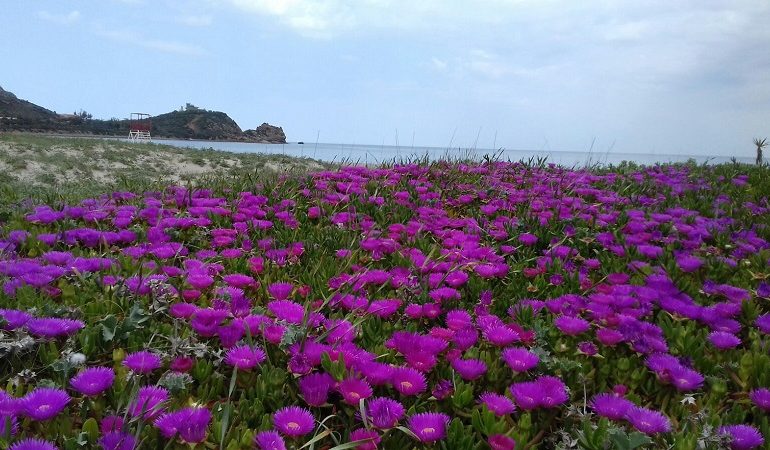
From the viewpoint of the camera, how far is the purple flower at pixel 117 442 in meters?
1.15

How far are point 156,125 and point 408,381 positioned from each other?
85315 millimetres

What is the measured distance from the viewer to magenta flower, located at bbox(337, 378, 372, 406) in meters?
1.38

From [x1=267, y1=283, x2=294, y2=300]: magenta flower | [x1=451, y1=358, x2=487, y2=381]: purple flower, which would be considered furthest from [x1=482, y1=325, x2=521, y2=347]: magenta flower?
[x1=267, y1=283, x2=294, y2=300]: magenta flower

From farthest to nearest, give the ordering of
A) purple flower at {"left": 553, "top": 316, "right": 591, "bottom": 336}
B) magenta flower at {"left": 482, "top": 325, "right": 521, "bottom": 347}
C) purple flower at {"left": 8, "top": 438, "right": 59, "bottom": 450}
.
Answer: purple flower at {"left": 553, "top": 316, "right": 591, "bottom": 336} → magenta flower at {"left": 482, "top": 325, "right": 521, "bottom": 347} → purple flower at {"left": 8, "top": 438, "right": 59, "bottom": 450}

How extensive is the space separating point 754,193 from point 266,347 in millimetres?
5291

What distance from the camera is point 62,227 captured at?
3006 millimetres

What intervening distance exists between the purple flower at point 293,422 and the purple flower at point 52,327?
821mm

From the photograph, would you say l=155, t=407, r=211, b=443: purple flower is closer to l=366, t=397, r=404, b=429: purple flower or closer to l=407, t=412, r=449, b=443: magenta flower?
l=366, t=397, r=404, b=429: purple flower

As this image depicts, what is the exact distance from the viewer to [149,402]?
4.33 ft

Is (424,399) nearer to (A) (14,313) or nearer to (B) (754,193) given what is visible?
(A) (14,313)

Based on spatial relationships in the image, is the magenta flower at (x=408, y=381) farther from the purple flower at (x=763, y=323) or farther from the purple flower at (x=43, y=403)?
the purple flower at (x=763, y=323)

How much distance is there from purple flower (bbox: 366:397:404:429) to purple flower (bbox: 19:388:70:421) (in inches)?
28.8

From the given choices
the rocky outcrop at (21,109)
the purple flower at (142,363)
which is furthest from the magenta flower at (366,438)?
the rocky outcrop at (21,109)

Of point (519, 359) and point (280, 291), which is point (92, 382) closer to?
point (280, 291)
